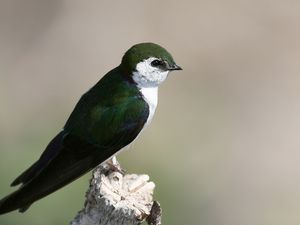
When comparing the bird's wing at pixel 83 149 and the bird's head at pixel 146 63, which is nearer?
the bird's wing at pixel 83 149

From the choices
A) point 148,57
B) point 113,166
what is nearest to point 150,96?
point 148,57

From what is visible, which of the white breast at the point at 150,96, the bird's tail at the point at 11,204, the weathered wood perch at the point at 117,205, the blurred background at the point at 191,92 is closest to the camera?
the weathered wood perch at the point at 117,205

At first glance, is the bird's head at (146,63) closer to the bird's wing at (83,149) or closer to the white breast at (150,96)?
the white breast at (150,96)

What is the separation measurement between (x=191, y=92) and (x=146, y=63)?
15.3 ft

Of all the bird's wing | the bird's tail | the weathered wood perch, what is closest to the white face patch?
the bird's wing

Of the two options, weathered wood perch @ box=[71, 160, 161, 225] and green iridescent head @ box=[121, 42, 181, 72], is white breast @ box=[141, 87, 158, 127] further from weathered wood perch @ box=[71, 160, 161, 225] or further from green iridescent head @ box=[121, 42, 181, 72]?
weathered wood perch @ box=[71, 160, 161, 225]

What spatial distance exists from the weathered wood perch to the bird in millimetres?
395

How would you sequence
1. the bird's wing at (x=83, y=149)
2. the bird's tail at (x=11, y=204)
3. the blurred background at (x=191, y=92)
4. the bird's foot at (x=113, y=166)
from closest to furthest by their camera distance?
the bird's tail at (x=11, y=204), the bird's wing at (x=83, y=149), the bird's foot at (x=113, y=166), the blurred background at (x=191, y=92)

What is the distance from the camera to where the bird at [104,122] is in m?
5.99

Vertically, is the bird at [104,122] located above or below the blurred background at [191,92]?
below

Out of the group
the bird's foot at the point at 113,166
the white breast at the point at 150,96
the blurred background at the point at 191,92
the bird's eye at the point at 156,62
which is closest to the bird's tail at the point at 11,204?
the bird's foot at the point at 113,166

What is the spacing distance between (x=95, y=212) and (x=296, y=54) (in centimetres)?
683

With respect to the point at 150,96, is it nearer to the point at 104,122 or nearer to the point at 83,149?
the point at 104,122

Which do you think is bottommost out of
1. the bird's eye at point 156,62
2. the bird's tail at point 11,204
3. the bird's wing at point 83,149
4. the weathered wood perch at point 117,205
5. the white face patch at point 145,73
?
the bird's tail at point 11,204
